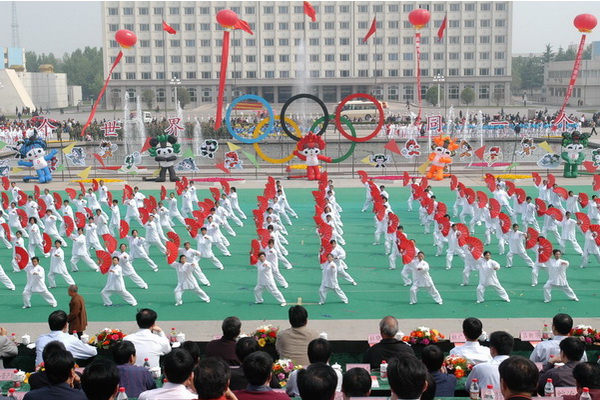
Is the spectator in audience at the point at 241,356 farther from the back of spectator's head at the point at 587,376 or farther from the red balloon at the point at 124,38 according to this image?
the red balloon at the point at 124,38

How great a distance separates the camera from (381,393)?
712cm

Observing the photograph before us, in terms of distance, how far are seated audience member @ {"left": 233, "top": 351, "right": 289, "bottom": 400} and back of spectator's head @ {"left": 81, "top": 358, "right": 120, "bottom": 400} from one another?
0.90m

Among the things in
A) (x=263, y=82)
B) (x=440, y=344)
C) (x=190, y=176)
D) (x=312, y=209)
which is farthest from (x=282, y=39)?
(x=440, y=344)

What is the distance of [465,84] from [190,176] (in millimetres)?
56830

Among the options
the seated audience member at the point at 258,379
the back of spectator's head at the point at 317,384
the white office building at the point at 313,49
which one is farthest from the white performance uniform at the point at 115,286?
the white office building at the point at 313,49

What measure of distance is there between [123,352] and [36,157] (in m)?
23.8

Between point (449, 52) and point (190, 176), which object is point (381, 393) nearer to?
point (190, 176)

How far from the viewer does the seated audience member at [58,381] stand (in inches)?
233

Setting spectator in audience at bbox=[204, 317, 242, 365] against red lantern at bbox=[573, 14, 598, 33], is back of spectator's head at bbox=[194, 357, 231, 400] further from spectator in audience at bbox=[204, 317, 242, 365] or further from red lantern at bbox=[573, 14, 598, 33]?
red lantern at bbox=[573, 14, 598, 33]

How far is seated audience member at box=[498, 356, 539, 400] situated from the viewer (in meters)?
5.24

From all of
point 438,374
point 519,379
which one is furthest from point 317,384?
point 438,374

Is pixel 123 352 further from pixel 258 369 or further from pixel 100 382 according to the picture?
pixel 258 369

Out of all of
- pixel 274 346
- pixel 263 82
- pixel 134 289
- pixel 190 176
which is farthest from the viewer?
pixel 263 82

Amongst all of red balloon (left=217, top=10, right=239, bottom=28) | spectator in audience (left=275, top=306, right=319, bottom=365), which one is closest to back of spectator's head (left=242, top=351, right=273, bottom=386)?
spectator in audience (left=275, top=306, right=319, bottom=365)
